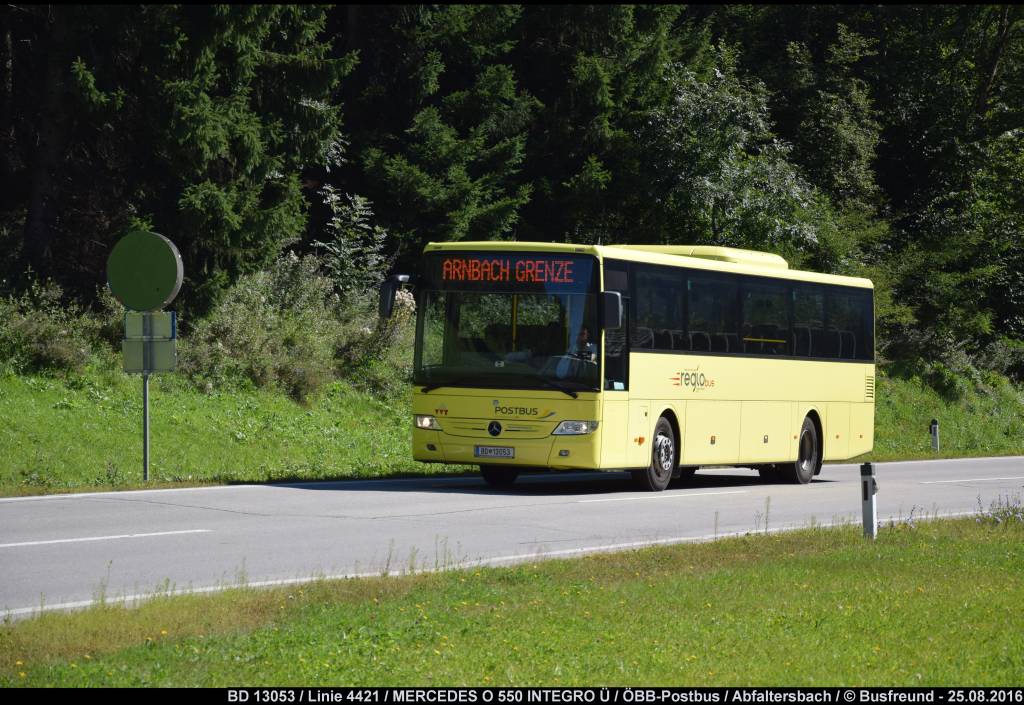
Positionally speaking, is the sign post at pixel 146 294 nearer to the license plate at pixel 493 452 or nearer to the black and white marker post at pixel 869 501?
the license plate at pixel 493 452

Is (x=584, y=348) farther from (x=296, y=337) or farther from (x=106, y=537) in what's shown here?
(x=296, y=337)

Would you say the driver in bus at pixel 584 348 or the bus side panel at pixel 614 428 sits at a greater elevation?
the driver in bus at pixel 584 348

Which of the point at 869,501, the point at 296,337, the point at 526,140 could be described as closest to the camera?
the point at 869,501

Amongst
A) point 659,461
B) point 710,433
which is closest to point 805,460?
point 710,433

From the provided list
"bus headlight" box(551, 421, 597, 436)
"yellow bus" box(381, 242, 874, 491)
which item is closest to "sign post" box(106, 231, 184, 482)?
"yellow bus" box(381, 242, 874, 491)

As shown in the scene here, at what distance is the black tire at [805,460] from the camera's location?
25.6m

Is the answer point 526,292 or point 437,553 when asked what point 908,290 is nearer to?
point 526,292

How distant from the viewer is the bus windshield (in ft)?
66.1

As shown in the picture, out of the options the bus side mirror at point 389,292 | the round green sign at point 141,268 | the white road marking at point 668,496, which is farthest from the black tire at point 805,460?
the round green sign at point 141,268

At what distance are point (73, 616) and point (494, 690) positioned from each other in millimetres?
3310

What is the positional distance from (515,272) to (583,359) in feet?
4.96

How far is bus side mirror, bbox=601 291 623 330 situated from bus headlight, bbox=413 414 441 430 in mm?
2706

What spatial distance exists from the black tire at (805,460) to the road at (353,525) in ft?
3.00

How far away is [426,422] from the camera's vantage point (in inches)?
816
